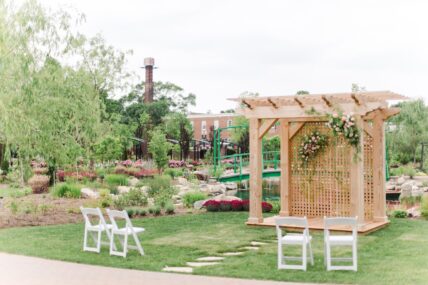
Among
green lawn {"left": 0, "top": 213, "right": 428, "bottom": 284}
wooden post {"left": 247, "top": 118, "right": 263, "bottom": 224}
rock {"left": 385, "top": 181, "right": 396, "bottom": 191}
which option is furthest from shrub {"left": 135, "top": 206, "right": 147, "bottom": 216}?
rock {"left": 385, "top": 181, "right": 396, "bottom": 191}

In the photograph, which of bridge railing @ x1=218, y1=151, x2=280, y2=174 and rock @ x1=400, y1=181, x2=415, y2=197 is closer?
rock @ x1=400, y1=181, x2=415, y2=197

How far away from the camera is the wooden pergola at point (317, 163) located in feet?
37.4

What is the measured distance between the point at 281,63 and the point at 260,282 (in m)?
6.15

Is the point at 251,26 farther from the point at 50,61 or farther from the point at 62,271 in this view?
the point at 50,61

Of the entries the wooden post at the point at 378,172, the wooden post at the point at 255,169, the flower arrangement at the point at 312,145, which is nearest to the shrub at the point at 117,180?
the wooden post at the point at 255,169

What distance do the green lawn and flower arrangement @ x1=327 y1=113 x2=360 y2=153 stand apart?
1.82m

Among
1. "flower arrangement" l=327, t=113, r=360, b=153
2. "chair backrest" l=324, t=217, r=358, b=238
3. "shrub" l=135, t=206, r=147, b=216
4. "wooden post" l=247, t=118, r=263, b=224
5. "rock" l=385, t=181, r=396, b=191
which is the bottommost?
"shrub" l=135, t=206, r=147, b=216

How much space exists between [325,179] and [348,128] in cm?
192

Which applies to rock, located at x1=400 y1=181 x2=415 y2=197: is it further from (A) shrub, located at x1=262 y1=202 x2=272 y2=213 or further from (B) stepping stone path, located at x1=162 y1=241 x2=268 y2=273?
(B) stepping stone path, located at x1=162 y1=241 x2=268 y2=273

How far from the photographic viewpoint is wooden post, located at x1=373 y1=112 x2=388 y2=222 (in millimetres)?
12203

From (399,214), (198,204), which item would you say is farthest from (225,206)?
(399,214)

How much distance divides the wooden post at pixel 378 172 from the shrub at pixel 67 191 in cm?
885

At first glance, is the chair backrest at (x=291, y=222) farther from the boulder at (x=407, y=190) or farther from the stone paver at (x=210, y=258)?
the boulder at (x=407, y=190)

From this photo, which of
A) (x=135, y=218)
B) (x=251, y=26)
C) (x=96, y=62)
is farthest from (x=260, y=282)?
(x=96, y=62)
